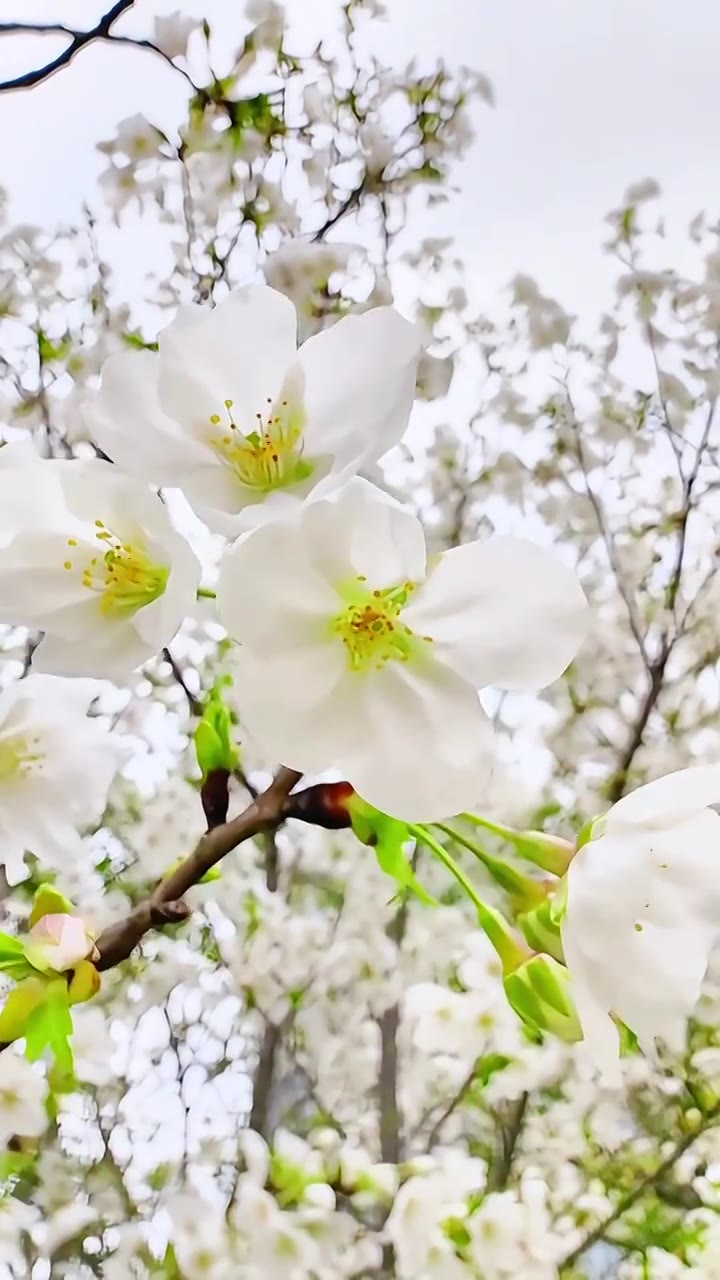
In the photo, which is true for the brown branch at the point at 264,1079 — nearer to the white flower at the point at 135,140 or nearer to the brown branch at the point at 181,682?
the brown branch at the point at 181,682

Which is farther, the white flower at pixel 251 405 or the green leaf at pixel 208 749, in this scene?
the green leaf at pixel 208 749

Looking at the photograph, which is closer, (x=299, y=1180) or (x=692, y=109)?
(x=299, y=1180)

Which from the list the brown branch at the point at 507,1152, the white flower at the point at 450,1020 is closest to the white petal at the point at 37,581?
the white flower at the point at 450,1020

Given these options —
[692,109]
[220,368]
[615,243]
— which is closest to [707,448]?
[615,243]

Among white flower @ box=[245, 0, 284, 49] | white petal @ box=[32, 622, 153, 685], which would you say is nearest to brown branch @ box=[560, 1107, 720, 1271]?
white petal @ box=[32, 622, 153, 685]

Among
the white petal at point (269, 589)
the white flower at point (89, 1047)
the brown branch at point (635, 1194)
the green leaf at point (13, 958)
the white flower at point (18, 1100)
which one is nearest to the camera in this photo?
the white petal at point (269, 589)

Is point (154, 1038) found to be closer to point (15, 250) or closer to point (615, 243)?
point (15, 250)

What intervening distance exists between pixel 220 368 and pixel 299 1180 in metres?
0.67

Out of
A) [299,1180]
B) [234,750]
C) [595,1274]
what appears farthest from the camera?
[595,1274]

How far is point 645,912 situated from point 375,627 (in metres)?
0.09

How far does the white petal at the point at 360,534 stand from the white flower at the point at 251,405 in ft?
0.04

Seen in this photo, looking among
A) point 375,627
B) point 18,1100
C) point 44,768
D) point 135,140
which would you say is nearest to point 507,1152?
point 18,1100

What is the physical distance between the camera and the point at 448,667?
0.23 m

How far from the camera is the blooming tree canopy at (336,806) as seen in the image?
15.3 inches
